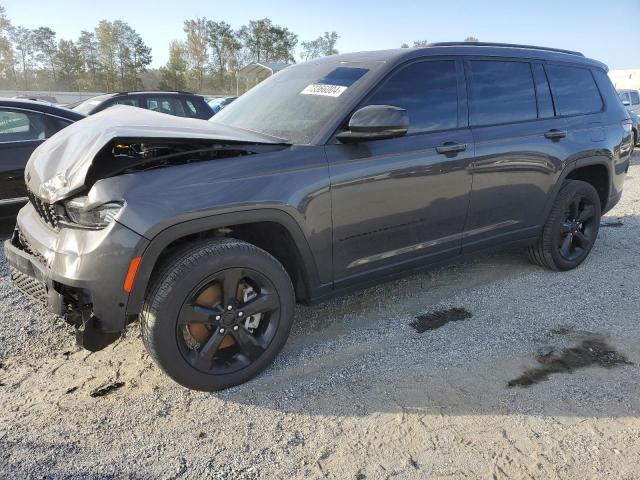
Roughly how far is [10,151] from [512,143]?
4767 mm

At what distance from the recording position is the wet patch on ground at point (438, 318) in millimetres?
3416

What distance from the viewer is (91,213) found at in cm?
228

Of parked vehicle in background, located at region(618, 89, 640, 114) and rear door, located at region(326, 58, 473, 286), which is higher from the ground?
parked vehicle in background, located at region(618, 89, 640, 114)

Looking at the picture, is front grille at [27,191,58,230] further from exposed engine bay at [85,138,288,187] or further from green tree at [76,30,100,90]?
green tree at [76,30,100,90]

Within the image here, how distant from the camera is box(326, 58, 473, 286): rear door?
2881 millimetres

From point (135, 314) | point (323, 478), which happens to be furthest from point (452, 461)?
point (135, 314)

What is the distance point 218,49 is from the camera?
203 ft

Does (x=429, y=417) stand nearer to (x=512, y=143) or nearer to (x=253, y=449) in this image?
(x=253, y=449)

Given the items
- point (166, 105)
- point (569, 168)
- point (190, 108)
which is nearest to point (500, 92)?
point (569, 168)

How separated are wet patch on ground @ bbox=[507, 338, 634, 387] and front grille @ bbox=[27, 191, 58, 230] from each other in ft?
8.52

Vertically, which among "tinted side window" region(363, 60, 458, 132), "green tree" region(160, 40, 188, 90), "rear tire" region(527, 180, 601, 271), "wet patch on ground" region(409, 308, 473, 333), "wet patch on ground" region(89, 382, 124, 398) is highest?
"green tree" region(160, 40, 188, 90)

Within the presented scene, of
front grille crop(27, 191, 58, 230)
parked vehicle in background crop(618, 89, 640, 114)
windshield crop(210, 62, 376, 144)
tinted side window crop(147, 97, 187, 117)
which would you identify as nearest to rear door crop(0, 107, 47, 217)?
front grille crop(27, 191, 58, 230)

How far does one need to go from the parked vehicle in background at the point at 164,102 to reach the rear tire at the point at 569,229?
7263 millimetres

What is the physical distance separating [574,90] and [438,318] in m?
2.42
